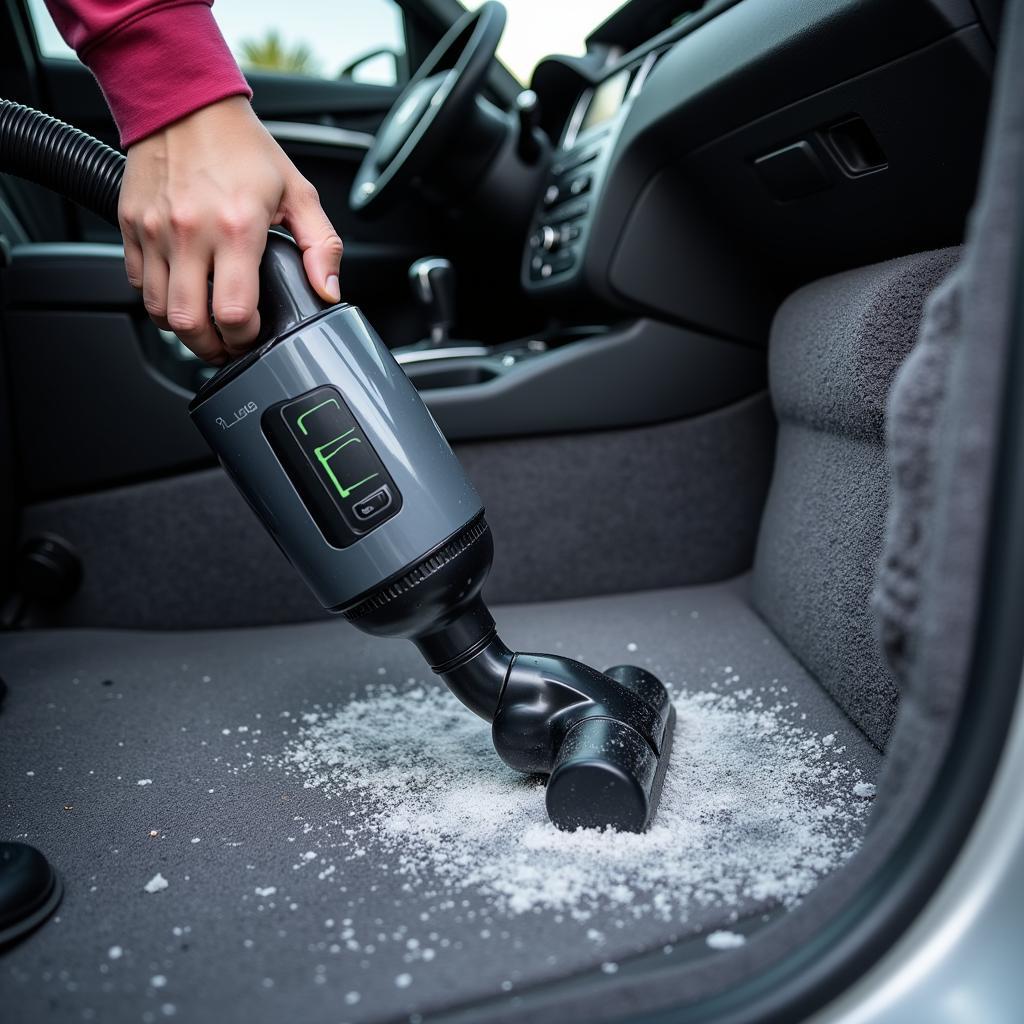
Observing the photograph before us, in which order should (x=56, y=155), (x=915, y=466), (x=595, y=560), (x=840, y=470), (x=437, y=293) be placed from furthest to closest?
(x=437, y=293)
(x=595, y=560)
(x=840, y=470)
(x=56, y=155)
(x=915, y=466)

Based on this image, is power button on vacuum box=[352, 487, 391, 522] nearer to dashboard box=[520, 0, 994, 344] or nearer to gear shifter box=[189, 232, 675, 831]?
gear shifter box=[189, 232, 675, 831]

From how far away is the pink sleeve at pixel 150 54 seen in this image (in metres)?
0.61

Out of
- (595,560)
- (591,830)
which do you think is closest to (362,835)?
(591,830)

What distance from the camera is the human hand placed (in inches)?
24.6

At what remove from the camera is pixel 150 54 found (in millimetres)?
625

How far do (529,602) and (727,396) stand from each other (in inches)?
16.3

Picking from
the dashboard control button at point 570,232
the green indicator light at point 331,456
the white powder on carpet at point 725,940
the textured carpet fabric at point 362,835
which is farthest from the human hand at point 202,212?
the dashboard control button at point 570,232

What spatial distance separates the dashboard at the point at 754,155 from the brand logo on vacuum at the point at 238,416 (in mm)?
615

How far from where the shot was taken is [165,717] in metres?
1.00

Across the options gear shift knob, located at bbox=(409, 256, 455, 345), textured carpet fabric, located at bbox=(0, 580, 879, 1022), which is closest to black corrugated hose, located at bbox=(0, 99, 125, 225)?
textured carpet fabric, located at bbox=(0, 580, 879, 1022)

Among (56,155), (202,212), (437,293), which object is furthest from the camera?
(437,293)

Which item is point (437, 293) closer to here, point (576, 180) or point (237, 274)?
point (576, 180)

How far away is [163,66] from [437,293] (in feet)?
3.15

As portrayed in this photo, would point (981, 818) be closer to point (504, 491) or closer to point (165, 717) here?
point (165, 717)
